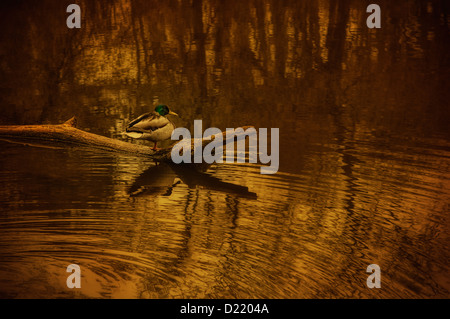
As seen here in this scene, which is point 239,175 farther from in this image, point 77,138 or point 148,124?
point 77,138

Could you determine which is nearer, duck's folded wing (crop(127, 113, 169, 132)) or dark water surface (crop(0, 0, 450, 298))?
dark water surface (crop(0, 0, 450, 298))

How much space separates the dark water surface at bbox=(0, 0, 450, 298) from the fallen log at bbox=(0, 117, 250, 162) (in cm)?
15

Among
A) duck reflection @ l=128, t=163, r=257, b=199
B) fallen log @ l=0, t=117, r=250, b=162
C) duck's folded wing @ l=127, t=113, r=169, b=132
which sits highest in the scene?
duck's folded wing @ l=127, t=113, r=169, b=132

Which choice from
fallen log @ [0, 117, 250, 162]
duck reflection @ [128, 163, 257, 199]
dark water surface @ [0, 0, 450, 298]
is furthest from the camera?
fallen log @ [0, 117, 250, 162]

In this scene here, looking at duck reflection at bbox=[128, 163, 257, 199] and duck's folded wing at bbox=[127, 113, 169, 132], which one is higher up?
duck's folded wing at bbox=[127, 113, 169, 132]

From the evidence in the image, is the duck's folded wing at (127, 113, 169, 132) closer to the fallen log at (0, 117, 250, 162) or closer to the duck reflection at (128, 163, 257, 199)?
the fallen log at (0, 117, 250, 162)

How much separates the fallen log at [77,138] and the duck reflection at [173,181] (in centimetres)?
19

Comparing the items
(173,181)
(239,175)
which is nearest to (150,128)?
(173,181)

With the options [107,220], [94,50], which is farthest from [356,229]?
[94,50]

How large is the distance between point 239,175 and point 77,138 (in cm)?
211

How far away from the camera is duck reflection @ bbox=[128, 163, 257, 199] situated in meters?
6.42

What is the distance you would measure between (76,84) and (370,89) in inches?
206

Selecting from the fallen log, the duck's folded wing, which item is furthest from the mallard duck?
the fallen log

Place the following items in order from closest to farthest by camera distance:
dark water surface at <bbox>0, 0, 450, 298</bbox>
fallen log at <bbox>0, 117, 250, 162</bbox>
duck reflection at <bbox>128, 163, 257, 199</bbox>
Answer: dark water surface at <bbox>0, 0, 450, 298</bbox> < duck reflection at <bbox>128, 163, 257, 199</bbox> < fallen log at <bbox>0, 117, 250, 162</bbox>
